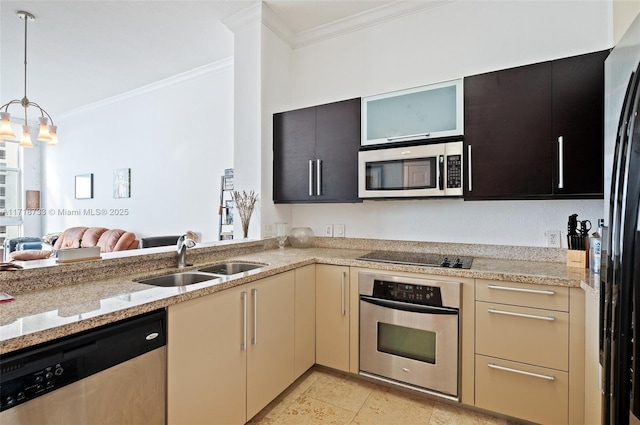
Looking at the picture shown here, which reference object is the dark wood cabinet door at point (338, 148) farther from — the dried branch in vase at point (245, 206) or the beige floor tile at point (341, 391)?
the beige floor tile at point (341, 391)

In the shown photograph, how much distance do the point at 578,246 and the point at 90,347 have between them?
2.44m

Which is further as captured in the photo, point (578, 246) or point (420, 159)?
point (420, 159)

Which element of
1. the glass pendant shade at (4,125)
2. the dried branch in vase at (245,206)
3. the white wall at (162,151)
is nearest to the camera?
the dried branch in vase at (245,206)

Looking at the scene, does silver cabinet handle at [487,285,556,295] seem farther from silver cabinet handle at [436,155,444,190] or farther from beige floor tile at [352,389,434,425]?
beige floor tile at [352,389,434,425]

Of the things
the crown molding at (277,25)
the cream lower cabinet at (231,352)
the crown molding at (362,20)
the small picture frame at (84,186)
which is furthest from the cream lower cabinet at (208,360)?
the small picture frame at (84,186)

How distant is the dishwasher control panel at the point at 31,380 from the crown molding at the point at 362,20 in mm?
3030

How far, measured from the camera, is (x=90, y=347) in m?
1.02

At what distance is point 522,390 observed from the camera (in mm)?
1679

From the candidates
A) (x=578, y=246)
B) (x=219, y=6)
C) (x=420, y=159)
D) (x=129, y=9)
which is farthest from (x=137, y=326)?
(x=129, y=9)

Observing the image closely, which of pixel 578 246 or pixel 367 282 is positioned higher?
pixel 578 246

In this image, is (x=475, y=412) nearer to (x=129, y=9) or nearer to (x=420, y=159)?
(x=420, y=159)

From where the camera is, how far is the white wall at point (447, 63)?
2.08 metres

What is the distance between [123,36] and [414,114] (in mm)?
2950

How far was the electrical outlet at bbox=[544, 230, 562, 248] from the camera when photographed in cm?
205
